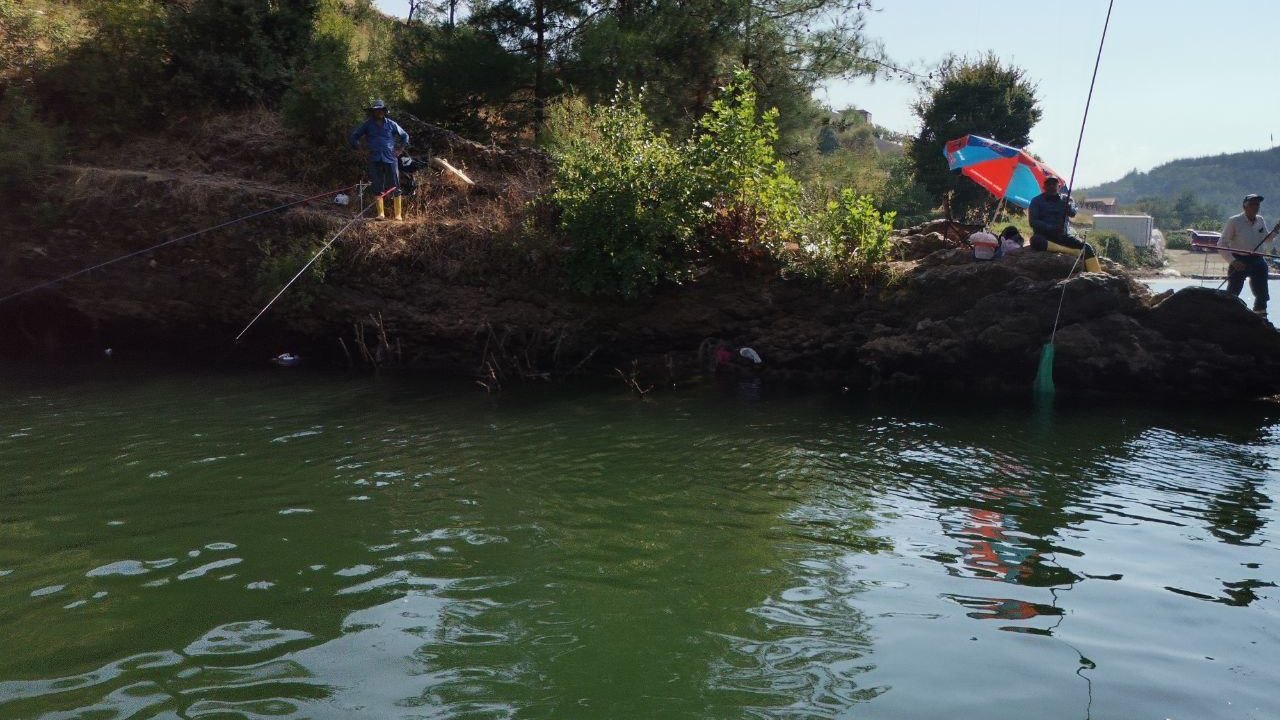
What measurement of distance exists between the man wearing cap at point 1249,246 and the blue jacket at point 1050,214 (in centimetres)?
213

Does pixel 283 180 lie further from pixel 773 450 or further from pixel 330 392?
pixel 773 450

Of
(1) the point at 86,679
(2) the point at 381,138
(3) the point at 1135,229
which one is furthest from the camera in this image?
(3) the point at 1135,229

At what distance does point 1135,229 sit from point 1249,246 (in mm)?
48487

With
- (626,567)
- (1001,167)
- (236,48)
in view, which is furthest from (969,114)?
(626,567)

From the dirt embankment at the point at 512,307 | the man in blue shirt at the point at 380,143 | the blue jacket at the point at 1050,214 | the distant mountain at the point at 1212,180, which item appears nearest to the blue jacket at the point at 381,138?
the man in blue shirt at the point at 380,143

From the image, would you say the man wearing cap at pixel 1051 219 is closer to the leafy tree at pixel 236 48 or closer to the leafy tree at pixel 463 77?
the leafy tree at pixel 463 77

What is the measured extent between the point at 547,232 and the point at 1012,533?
32.6ft

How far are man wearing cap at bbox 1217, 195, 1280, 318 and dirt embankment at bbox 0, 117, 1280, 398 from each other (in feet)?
2.67

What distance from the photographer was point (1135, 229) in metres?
57.7

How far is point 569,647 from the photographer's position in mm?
5477

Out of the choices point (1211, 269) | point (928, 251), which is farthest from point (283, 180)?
point (1211, 269)

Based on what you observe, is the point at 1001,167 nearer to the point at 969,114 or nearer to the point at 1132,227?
the point at 969,114

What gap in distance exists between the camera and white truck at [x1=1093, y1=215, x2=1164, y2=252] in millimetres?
55562

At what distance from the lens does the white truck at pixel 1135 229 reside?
182 feet
